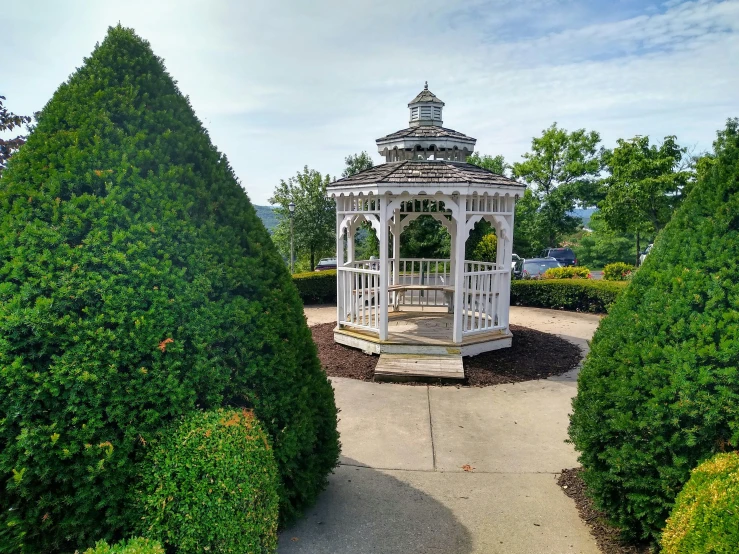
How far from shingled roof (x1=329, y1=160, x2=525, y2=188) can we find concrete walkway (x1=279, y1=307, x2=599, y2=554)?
3.32 metres

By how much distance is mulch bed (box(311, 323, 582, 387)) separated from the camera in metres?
7.47

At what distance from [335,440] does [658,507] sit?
219 centimetres

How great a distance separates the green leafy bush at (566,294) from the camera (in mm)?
13250

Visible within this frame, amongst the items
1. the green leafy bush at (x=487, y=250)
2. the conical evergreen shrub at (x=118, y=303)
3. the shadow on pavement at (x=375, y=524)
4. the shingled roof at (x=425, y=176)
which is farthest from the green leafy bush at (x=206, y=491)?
the green leafy bush at (x=487, y=250)

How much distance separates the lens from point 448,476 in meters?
4.30

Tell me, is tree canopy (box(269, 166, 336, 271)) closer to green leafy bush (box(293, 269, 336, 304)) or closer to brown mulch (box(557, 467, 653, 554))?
green leafy bush (box(293, 269, 336, 304))

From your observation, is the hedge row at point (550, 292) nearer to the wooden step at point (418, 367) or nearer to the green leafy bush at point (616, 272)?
the green leafy bush at point (616, 272)

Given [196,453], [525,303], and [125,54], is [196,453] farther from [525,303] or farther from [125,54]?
[525,303]

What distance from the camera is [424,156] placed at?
31.2 feet

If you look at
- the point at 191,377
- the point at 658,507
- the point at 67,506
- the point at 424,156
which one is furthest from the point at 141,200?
the point at 424,156

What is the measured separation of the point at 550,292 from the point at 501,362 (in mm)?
6929

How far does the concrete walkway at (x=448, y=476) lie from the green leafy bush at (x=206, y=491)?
942 millimetres

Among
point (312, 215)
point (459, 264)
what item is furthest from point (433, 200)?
point (312, 215)

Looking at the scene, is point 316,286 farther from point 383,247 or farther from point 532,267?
point 532,267
